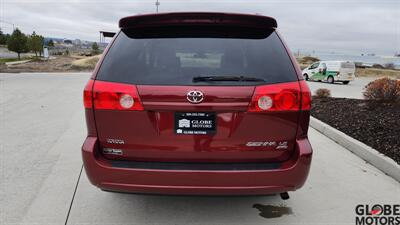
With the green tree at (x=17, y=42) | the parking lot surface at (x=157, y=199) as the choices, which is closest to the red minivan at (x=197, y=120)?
the parking lot surface at (x=157, y=199)

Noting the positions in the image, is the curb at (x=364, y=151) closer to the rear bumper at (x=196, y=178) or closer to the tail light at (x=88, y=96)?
the rear bumper at (x=196, y=178)

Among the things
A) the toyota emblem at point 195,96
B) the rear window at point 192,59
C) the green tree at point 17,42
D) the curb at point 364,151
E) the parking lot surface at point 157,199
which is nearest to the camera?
the toyota emblem at point 195,96

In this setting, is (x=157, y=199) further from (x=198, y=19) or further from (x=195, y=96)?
(x=198, y=19)

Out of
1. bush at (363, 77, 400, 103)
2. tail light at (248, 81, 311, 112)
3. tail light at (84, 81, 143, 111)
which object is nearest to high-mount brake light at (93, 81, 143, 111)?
tail light at (84, 81, 143, 111)

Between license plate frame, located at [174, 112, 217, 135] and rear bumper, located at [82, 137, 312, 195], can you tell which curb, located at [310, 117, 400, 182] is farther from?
license plate frame, located at [174, 112, 217, 135]

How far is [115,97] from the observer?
2750mm

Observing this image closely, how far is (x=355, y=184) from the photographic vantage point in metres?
4.23

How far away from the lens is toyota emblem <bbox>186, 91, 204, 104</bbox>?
2672mm

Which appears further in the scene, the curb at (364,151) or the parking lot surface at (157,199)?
the curb at (364,151)

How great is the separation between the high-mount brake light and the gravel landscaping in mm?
3595

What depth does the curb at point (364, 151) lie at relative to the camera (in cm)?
447

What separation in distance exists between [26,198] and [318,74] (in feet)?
84.6

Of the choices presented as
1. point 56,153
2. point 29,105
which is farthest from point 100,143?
point 29,105

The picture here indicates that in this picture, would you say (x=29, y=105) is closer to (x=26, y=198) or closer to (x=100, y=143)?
(x=26, y=198)
